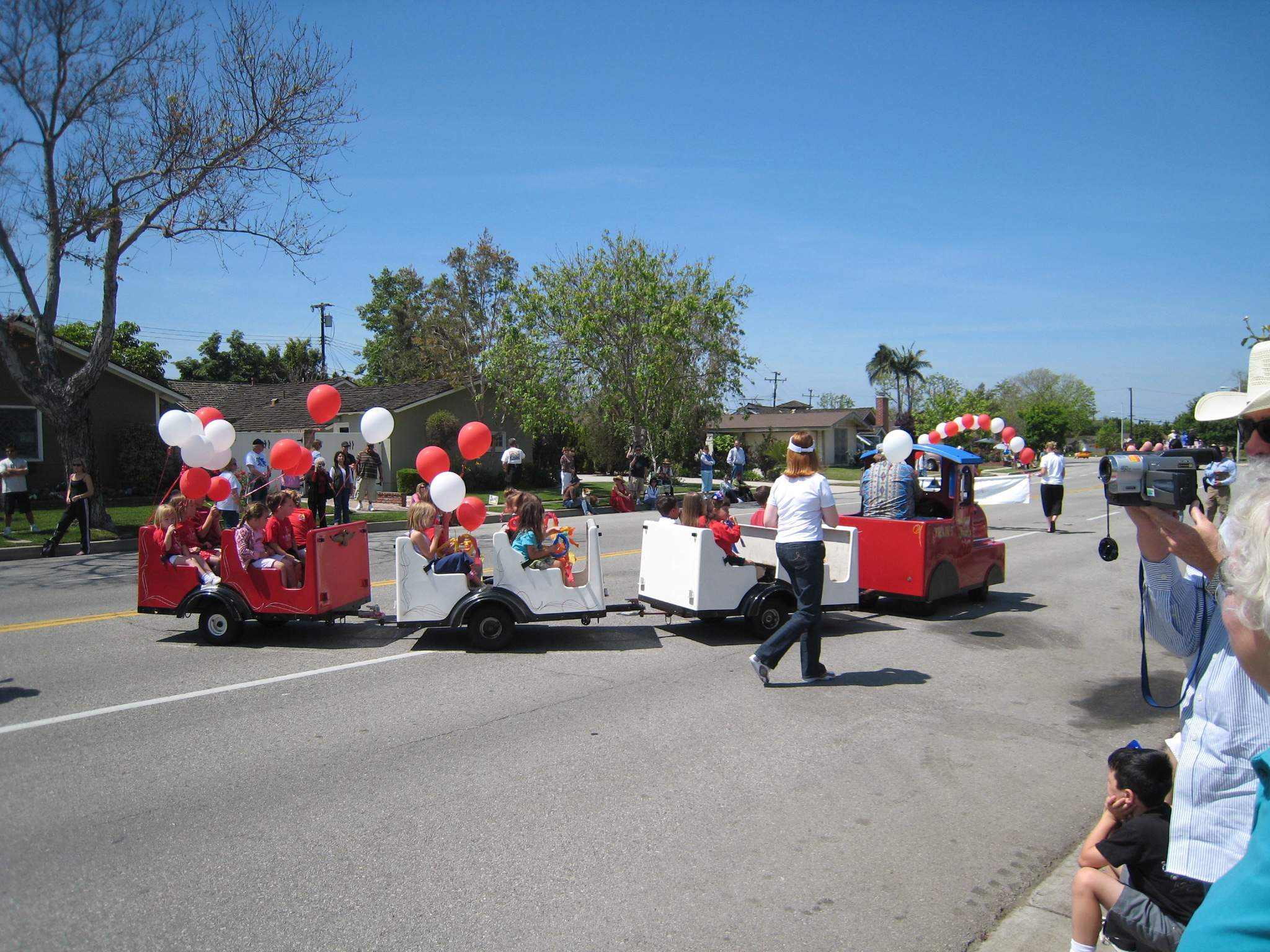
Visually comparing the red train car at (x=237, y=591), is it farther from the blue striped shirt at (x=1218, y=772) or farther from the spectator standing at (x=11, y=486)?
the spectator standing at (x=11, y=486)

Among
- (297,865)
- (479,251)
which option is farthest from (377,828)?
(479,251)

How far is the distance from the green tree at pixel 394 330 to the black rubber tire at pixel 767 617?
4104 centimetres

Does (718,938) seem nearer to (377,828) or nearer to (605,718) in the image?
(377,828)

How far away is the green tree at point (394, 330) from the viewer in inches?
1916

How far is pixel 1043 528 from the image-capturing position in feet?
61.8

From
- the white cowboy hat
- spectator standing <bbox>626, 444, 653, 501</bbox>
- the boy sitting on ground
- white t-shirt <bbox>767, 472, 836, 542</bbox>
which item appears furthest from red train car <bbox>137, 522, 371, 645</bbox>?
spectator standing <bbox>626, 444, 653, 501</bbox>

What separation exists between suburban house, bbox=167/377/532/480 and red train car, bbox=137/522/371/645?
19911 millimetres

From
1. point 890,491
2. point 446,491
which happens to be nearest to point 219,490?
point 446,491

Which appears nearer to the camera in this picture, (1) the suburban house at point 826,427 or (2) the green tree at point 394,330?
(2) the green tree at point 394,330

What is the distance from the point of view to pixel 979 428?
62.2 ft

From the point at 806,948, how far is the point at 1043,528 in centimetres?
1756

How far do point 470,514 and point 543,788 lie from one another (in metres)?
3.86

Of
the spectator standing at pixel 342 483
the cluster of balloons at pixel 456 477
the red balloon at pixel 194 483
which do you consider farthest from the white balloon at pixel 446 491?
the spectator standing at pixel 342 483

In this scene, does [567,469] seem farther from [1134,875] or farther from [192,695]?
[1134,875]
